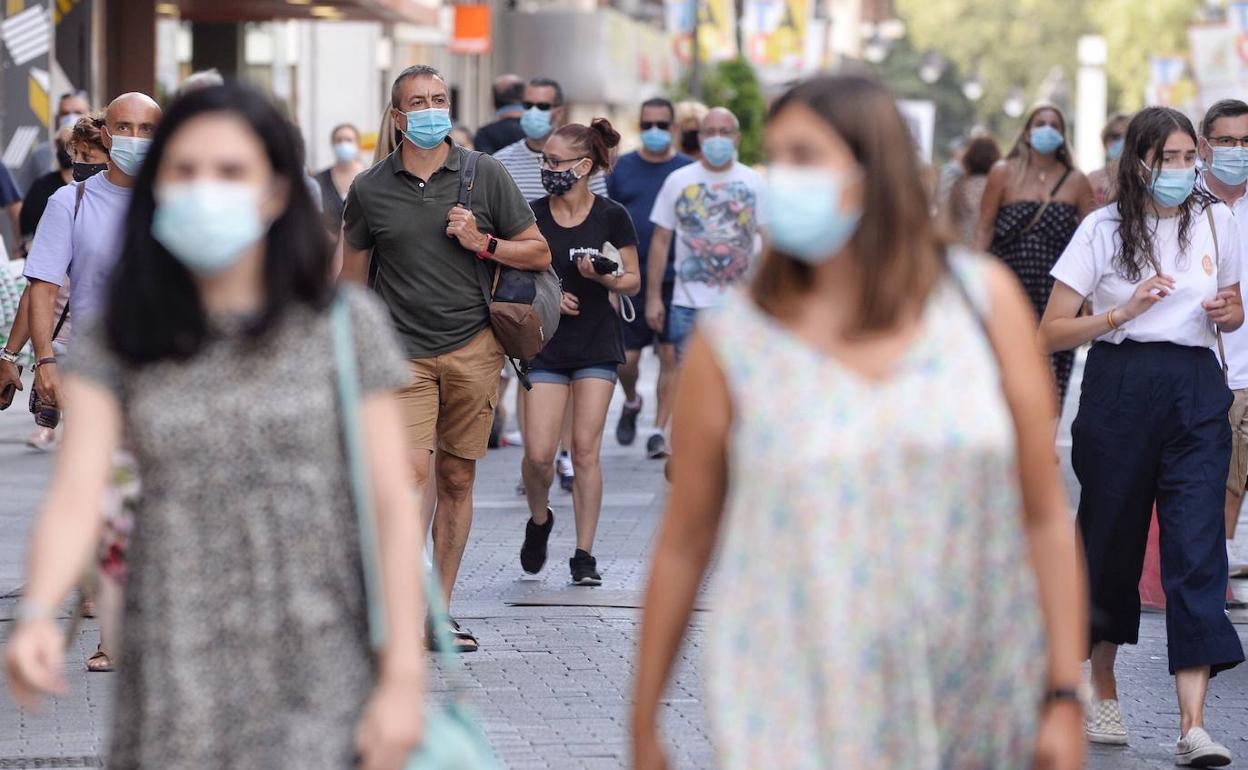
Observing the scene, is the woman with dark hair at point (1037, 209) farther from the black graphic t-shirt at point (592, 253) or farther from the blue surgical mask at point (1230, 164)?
the blue surgical mask at point (1230, 164)

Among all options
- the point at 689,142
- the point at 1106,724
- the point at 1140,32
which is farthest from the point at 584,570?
the point at 1140,32

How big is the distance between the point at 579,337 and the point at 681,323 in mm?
3578

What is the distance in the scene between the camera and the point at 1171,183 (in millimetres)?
6207

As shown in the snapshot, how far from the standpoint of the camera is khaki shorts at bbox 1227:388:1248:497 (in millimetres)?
7926

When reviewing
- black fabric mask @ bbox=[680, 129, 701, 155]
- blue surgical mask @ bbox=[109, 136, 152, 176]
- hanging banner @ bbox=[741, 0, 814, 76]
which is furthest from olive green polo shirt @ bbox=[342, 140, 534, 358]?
hanging banner @ bbox=[741, 0, 814, 76]

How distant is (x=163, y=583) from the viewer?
3.25 m

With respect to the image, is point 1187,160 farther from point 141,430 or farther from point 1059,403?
point 1059,403

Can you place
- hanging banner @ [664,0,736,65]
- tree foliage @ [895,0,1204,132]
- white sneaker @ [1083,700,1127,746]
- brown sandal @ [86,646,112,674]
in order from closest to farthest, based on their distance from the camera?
white sneaker @ [1083,700,1127,746], brown sandal @ [86,646,112,674], hanging banner @ [664,0,736,65], tree foliage @ [895,0,1204,132]

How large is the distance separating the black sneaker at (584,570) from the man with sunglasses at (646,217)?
169 inches

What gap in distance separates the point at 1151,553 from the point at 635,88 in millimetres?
36016

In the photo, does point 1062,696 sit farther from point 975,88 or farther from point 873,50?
point 975,88

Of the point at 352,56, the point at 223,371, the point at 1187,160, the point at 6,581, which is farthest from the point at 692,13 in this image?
the point at 223,371

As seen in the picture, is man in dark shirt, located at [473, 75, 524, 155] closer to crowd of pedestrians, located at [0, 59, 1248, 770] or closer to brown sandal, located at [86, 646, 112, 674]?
brown sandal, located at [86, 646, 112, 674]

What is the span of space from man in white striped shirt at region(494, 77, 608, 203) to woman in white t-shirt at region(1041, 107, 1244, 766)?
20.1 feet
